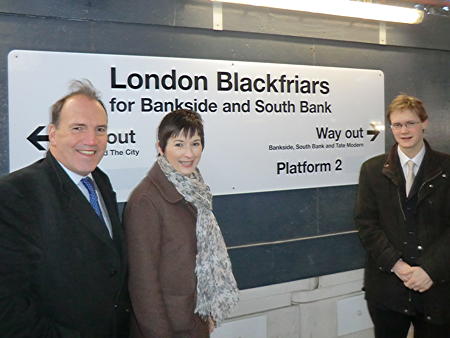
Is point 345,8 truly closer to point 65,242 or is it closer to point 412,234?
point 412,234

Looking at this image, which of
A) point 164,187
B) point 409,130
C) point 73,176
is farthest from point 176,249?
Answer: point 409,130

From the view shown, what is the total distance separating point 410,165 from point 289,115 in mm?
867

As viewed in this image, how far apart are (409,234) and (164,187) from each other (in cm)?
132

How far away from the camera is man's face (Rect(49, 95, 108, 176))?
172 centimetres

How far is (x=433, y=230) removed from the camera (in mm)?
2393

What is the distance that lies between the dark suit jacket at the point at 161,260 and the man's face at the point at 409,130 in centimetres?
123

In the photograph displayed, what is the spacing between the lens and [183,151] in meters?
2.02

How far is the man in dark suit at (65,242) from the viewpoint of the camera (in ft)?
4.87

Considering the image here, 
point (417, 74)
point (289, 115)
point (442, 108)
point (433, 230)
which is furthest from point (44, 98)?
point (442, 108)

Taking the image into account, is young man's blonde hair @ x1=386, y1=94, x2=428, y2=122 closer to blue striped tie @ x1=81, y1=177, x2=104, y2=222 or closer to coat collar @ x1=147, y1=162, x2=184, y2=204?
coat collar @ x1=147, y1=162, x2=184, y2=204

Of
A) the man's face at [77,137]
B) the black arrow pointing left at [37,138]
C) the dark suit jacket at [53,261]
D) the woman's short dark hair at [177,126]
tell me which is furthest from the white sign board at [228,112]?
the dark suit jacket at [53,261]

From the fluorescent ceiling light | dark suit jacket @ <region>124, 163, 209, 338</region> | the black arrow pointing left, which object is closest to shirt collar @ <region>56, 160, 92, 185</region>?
dark suit jacket @ <region>124, 163, 209, 338</region>

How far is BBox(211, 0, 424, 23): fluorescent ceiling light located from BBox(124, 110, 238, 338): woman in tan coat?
992 millimetres

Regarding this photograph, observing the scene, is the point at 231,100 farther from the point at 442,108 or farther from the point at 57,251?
the point at 442,108
